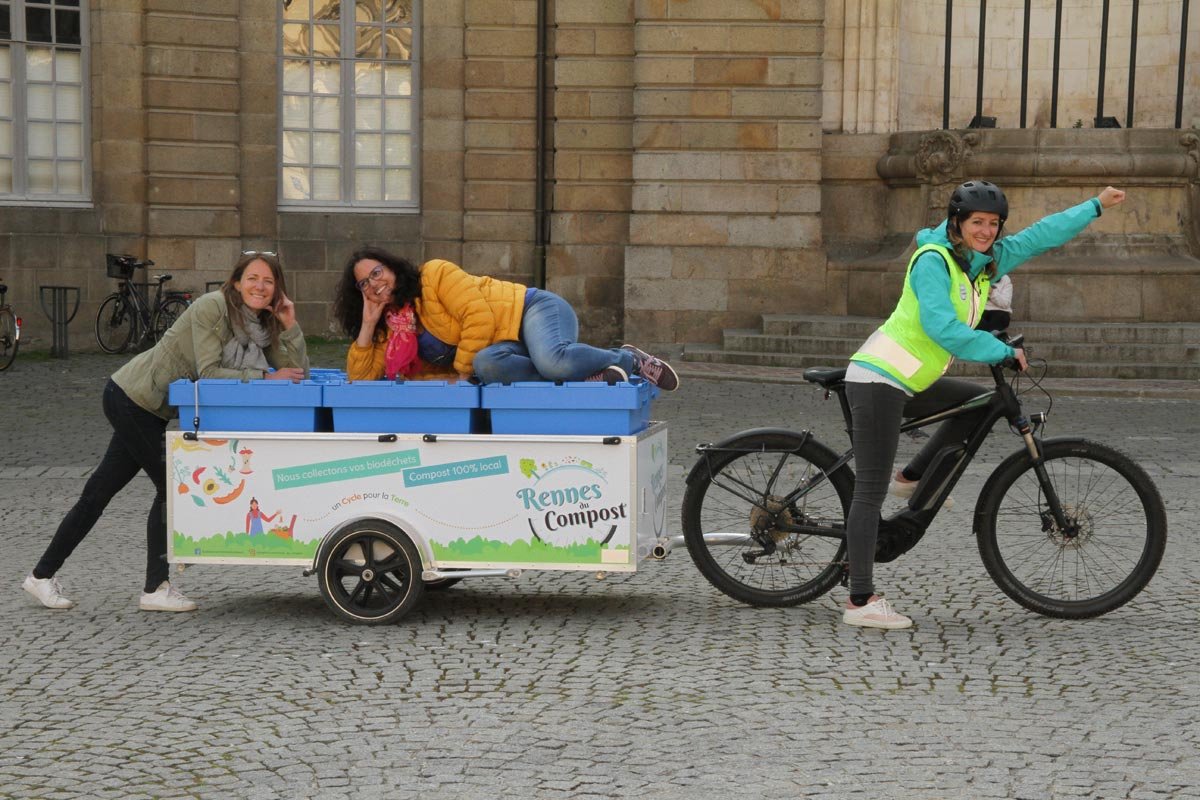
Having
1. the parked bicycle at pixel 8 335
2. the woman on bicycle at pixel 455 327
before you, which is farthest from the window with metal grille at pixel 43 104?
the woman on bicycle at pixel 455 327

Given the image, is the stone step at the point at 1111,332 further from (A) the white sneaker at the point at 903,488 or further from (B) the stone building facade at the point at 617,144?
(A) the white sneaker at the point at 903,488

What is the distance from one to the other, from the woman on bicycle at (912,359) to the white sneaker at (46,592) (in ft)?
9.82

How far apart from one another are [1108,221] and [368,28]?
883cm

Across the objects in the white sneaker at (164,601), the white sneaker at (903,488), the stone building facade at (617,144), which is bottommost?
the white sneaker at (164,601)

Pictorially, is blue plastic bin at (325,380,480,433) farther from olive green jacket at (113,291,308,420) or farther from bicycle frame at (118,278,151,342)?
bicycle frame at (118,278,151,342)

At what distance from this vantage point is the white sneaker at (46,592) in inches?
267

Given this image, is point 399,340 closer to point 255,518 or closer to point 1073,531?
point 255,518

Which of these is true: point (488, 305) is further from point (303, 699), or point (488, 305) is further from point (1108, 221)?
point (1108, 221)

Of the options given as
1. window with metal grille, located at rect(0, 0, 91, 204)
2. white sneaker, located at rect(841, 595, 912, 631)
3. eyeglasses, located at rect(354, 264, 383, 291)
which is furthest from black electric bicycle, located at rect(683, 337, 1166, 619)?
window with metal grille, located at rect(0, 0, 91, 204)

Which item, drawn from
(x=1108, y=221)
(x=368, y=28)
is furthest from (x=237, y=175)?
(x=1108, y=221)

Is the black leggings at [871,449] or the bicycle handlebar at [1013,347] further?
the black leggings at [871,449]

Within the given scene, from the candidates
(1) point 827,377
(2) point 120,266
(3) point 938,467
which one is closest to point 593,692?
(1) point 827,377

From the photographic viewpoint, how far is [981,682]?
5.59 m

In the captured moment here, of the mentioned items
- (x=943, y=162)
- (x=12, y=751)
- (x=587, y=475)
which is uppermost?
(x=943, y=162)
